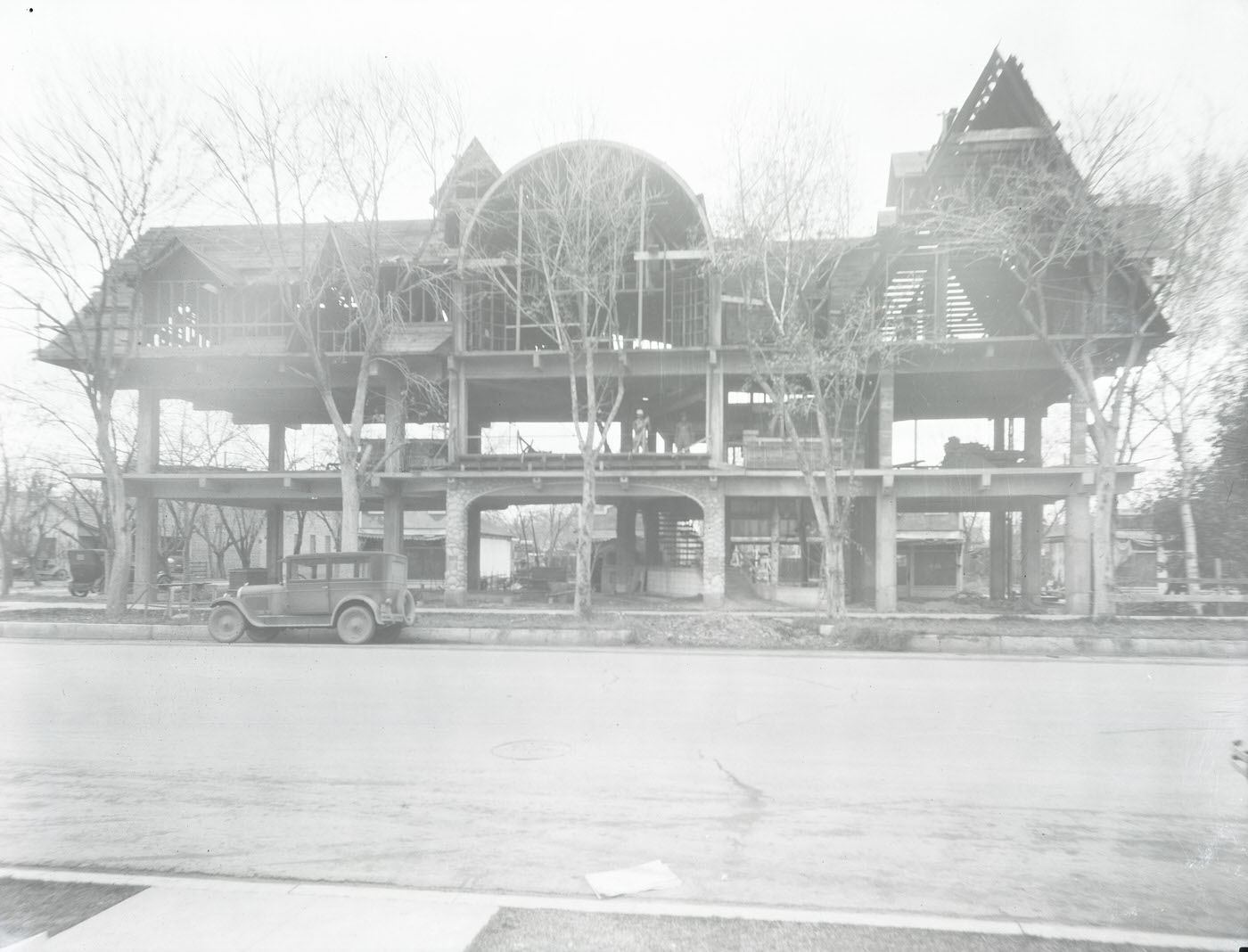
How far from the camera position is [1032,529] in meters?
27.9

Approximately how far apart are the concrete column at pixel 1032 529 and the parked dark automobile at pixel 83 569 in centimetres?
3502

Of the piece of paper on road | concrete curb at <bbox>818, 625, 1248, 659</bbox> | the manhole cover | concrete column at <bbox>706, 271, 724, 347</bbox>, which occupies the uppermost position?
concrete column at <bbox>706, 271, 724, 347</bbox>

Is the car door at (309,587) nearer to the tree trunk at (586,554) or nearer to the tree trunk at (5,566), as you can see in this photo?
the tree trunk at (586,554)

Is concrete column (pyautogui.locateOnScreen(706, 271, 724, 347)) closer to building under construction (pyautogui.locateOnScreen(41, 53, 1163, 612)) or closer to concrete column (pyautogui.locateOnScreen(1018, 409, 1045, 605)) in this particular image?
building under construction (pyautogui.locateOnScreen(41, 53, 1163, 612))

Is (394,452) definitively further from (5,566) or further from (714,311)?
(5,566)

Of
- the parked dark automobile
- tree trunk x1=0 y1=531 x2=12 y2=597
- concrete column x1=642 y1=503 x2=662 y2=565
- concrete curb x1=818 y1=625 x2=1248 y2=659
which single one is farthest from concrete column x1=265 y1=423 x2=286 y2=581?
concrete curb x1=818 y1=625 x2=1248 y2=659

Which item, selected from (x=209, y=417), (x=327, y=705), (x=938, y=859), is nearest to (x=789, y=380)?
(x=327, y=705)

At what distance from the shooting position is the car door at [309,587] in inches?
603

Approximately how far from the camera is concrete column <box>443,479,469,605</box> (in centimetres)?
2436

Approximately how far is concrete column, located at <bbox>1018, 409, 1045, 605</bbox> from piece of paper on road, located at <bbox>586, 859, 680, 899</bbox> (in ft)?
84.5

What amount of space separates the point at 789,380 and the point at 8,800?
19933mm

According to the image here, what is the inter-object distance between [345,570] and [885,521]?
609 inches

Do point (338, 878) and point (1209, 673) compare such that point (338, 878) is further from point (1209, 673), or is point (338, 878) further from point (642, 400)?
point (642, 400)

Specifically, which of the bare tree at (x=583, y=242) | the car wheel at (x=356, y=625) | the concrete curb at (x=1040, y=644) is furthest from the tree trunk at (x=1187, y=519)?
the car wheel at (x=356, y=625)
